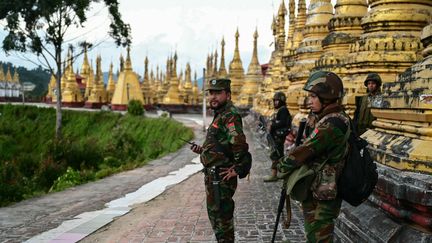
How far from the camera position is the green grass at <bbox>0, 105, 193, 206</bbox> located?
39.1ft

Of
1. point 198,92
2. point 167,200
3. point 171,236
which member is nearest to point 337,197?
point 171,236

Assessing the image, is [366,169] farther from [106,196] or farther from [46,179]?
[46,179]

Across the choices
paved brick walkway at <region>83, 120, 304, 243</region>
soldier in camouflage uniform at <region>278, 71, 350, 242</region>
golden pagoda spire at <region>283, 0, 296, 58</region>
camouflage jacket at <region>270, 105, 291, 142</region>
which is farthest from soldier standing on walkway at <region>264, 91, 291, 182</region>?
golden pagoda spire at <region>283, 0, 296, 58</region>

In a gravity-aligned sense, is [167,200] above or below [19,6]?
below

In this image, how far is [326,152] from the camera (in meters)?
3.45

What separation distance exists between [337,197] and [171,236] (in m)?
2.63

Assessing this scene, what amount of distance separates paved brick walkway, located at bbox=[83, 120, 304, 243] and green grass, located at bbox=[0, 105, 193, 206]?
9.49 ft

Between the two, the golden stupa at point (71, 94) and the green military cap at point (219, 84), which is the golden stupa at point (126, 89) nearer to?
the golden stupa at point (71, 94)

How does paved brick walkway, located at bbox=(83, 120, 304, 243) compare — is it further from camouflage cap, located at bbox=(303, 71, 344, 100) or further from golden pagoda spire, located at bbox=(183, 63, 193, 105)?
golden pagoda spire, located at bbox=(183, 63, 193, 105)

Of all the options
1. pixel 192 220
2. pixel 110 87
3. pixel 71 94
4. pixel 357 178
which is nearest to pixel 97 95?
pixel 71 94

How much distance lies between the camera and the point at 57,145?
17656 millimetres

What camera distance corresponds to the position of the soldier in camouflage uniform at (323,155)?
3395 mm

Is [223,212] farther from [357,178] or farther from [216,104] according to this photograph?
[357,178]

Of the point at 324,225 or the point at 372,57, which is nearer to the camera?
the point at 324,225
